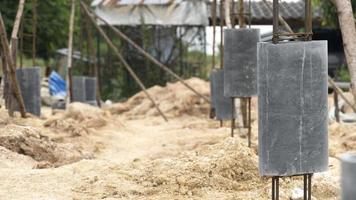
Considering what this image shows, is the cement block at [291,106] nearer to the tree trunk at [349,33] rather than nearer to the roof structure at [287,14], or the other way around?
the tree trunk at [349,33]

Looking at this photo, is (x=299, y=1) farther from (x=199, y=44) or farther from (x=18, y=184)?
(x=18, y=184)

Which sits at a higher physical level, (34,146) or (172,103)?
(34,146)

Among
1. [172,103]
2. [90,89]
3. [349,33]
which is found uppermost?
[349,33]

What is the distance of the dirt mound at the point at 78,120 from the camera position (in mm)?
10617

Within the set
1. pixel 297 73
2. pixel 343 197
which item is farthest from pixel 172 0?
pixel 343 197

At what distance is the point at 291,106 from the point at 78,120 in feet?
26.0

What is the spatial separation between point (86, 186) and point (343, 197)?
3.24 meters

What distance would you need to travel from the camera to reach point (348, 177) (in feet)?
10.1

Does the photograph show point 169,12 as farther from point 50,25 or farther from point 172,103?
point 50,25

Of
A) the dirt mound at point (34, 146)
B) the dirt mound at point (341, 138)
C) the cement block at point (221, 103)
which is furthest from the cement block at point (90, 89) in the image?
the dirt mound at point (34, 146)

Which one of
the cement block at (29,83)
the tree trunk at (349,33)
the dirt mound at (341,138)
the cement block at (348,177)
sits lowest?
the dirt mound at (341,138)

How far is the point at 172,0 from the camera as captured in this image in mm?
19609

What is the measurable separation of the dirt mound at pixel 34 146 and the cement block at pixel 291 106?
11.2ft

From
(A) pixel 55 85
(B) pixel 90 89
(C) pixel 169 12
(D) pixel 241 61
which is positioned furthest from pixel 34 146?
(A) pixel 55 85
